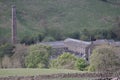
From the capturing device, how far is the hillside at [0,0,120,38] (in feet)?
177

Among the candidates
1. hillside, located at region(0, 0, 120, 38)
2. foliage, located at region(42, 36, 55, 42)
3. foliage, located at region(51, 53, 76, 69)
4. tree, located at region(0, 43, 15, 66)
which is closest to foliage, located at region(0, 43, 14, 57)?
tree, located at region(0, 43, 15, 66)

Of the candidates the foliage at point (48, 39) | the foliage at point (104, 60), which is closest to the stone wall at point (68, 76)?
the foliage at point (104, 60)

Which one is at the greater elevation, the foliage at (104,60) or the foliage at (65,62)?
the foliage at (104,60)

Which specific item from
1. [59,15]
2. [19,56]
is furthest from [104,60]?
[59,15]

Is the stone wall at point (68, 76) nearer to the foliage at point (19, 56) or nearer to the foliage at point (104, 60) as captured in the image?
the foliage at point (104, 60)

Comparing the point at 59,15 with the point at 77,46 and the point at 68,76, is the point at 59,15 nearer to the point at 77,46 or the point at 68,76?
the point at 77,46

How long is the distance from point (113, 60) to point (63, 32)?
3132 cm

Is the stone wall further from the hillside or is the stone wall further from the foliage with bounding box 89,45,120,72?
the hillside

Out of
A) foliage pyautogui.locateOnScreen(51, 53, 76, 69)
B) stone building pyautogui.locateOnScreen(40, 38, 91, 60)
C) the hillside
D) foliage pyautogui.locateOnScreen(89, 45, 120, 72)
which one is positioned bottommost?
stone building pyautogui.locateOnScreen(40, 38, 91, 60)

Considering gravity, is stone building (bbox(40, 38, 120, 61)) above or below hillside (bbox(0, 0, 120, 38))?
below

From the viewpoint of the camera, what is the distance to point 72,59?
2781cm

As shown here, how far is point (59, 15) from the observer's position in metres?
58.4

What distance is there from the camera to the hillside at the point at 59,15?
5406 centimetres

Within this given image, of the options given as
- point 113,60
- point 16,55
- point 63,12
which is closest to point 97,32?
point 63,12
